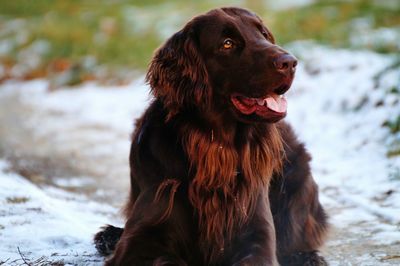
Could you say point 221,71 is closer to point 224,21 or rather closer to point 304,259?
point 224,21

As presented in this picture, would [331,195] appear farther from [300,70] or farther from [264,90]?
[300,70]

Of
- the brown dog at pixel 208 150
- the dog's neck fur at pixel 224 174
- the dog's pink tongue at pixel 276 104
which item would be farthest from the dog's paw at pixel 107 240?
the dog's pink tongue at pixel 276 104

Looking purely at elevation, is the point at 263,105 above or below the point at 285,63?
below

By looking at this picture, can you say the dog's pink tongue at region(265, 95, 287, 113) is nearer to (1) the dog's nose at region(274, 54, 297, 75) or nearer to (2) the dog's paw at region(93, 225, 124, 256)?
(1) the dog's nose at region(274, 54, 297, 75)

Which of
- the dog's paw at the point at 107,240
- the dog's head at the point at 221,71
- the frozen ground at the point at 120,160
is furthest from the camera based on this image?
the frozen ground at the point at 120,160

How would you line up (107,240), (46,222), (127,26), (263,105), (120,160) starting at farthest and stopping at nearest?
1. (127,26)
2. (120,160)
3. (46,222)
4. (107,240)
5. (263,105)

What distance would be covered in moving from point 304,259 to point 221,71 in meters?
1.50

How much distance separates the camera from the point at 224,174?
12.1 ft

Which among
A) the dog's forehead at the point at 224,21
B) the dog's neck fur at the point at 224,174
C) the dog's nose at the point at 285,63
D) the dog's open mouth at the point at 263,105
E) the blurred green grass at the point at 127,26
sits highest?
the blurred green grass at the point at 127,26

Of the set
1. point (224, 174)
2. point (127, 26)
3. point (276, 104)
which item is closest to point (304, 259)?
point (224, 174)

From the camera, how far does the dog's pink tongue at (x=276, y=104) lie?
3.52 meters

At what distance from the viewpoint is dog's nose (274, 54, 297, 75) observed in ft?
11.1

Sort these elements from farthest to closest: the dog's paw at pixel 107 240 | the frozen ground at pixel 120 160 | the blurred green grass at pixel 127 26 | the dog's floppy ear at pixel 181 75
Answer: the blurred green grass at pixel 127 26 → the frozen ground at pixel 120 160 → the dog's paw at pixel 107 240 → the dog's floppy ear at pixel 181 75

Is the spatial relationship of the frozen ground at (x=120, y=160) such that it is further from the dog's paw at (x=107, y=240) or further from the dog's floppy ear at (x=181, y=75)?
the dog's floppy ear at (x=181, y=75)
